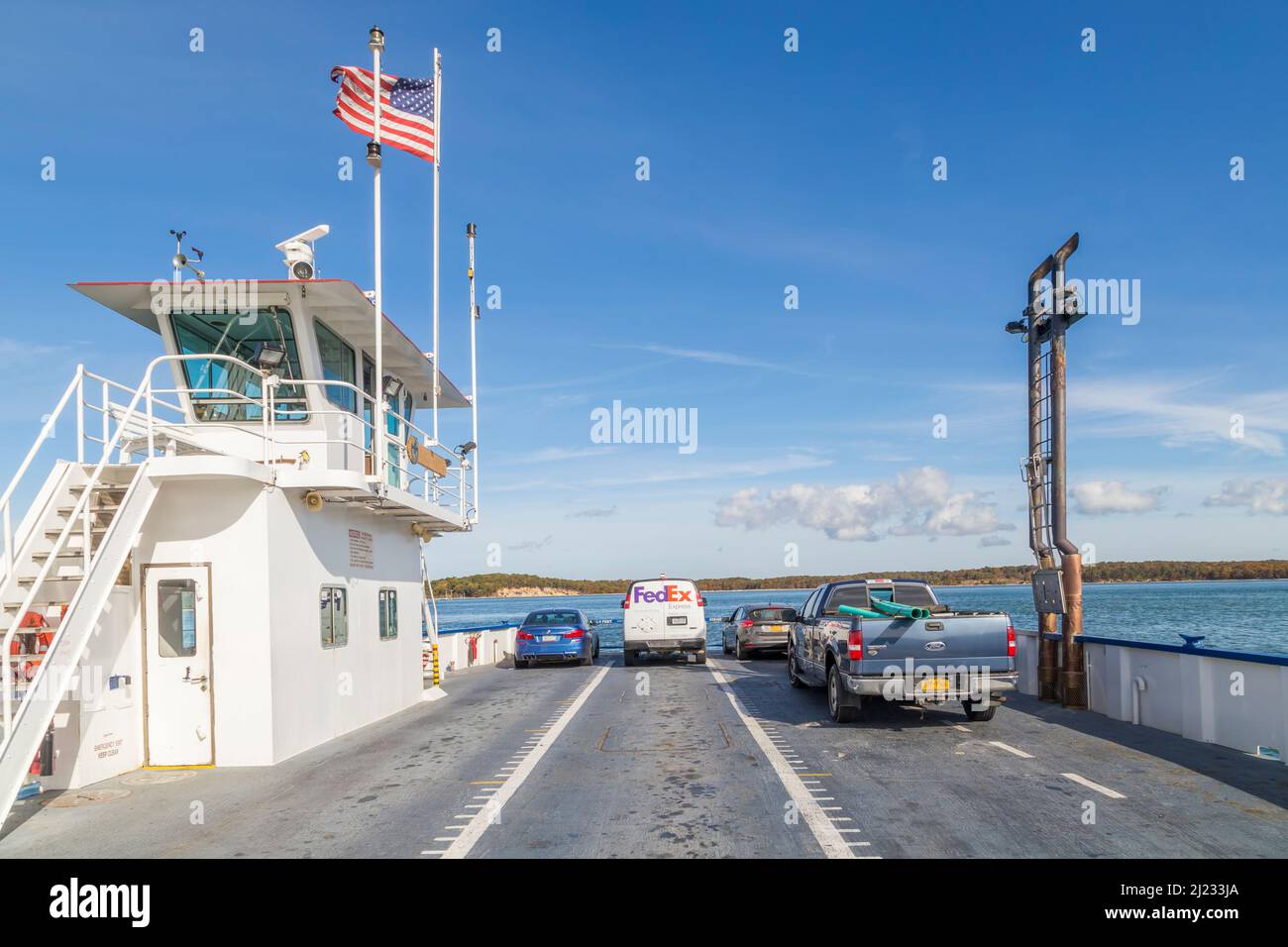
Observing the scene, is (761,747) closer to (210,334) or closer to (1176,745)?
(1176,745)

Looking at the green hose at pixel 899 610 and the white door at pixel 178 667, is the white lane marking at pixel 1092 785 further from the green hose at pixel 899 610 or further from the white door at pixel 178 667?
the white door at pixel 178 667

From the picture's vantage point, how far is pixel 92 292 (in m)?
12.2

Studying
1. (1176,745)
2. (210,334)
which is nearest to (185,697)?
(210,334)

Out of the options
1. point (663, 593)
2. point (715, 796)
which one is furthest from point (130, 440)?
point (663, 593)

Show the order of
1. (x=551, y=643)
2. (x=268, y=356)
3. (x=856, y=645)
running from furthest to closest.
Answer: (x=551, y=643), (x=268, y=356), (x=856, y=645)

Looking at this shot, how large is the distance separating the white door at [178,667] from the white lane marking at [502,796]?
369 cm

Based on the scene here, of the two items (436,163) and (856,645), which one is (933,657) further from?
(436,163)

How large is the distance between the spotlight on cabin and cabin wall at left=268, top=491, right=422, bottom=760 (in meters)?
2.20

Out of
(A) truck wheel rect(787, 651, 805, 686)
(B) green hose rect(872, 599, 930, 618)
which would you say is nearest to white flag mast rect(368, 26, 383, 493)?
(B) green hose rect(872, 599, 930, 618)

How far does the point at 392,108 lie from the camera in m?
13.2

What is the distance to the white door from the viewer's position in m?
10.1

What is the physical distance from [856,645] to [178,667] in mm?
7923
